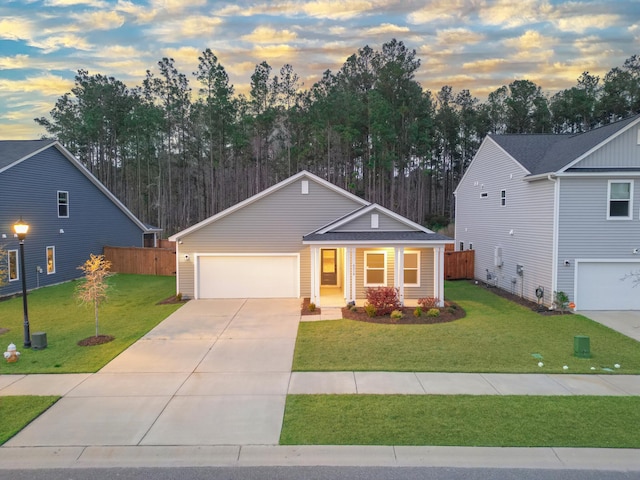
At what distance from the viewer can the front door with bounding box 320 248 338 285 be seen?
20.1 meters

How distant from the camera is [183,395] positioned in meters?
7.66

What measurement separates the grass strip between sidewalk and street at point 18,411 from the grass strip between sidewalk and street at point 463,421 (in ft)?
13.4

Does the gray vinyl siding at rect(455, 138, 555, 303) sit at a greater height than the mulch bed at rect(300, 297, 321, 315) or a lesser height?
greater

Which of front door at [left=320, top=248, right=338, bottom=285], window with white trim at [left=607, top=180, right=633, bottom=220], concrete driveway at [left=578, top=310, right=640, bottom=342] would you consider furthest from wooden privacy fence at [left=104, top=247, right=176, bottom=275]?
window with white trim at [left=607, top=180, right=633, bottom=220]

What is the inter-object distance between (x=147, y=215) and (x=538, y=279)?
41733 mm

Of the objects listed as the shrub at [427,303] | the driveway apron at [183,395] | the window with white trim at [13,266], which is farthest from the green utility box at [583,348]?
the window with white trim at [13,266]

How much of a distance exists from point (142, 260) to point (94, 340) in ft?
48.8

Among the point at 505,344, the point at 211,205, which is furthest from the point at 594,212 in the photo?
the point at 211,205

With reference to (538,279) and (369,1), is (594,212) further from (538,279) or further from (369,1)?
(369,1)

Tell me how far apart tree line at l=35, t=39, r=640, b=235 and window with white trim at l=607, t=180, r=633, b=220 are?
2435cm

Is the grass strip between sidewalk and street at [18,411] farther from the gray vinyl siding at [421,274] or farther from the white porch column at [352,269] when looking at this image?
the gray vinyl siding at [421,274]

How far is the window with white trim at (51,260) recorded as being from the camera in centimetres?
2089

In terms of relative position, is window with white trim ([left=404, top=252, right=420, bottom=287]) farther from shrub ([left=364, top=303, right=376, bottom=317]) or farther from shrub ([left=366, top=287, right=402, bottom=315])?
shrub ([left=364, top=303, right=376, bottom=317])

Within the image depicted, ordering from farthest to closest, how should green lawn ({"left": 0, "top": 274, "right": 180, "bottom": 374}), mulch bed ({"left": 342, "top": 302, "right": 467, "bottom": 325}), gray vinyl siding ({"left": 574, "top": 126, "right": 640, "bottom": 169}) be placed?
gray vinyl siding ({"left": 574, "top": 126, "right": 640, "bottom": 169})
mulch bed ({"left": 342, "top": 302, "right": 467, "bottom": 325})
green lawn ({"left": 0, "top": 274, "right": 180, "bottom": 374})
